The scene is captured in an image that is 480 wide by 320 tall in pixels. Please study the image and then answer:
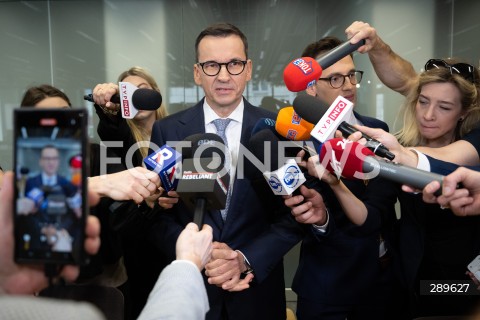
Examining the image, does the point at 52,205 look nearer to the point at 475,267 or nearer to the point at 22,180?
the point at 22,180

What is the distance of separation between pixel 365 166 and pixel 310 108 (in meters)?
0.27

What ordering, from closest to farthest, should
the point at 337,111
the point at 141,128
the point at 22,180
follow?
the point at 22,180 → the point at 337,111 → the point at 141,128

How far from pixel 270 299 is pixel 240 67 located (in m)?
0.88

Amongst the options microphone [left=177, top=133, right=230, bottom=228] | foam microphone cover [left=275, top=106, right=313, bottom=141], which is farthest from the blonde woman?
foam microphone cover [left=275, top=106, right=313, bottom=141]

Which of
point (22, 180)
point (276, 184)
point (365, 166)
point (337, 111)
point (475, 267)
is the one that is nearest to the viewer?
point (22, 180)

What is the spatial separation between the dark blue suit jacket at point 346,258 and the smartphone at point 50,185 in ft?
3.48

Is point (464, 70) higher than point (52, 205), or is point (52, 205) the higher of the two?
point (464, 70)

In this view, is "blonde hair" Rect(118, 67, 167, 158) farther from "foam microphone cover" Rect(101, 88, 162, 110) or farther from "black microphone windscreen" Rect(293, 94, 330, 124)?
"black microphone windscreen" Rect(293, 94, 330, 124)

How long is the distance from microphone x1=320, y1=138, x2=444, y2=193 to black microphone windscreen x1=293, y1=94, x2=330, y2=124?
0.13 m

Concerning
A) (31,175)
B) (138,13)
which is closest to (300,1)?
(138,13)

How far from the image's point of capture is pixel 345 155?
100 centimetres

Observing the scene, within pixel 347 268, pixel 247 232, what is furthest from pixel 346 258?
pixel 247 232

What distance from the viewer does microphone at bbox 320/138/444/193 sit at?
952 mm

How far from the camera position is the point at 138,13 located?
3.96m
